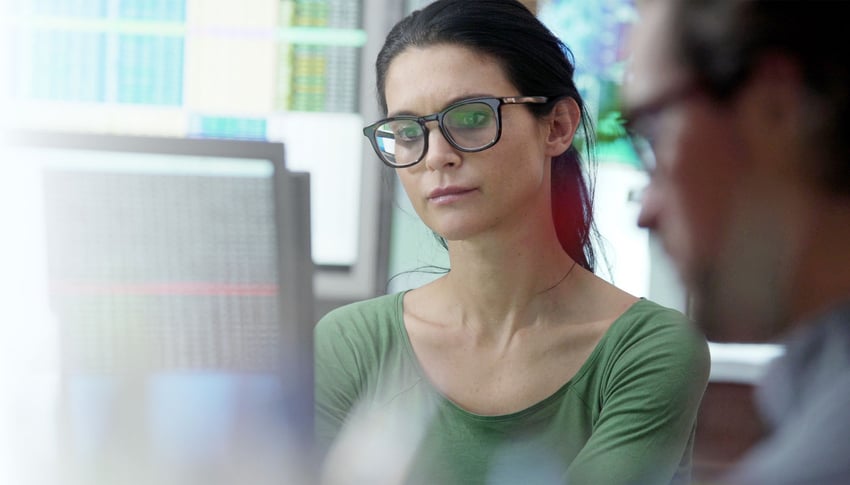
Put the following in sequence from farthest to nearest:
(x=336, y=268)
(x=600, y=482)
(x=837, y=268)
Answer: (x=336, y=268)
(x=600, y=482)
(x=837, y=268)

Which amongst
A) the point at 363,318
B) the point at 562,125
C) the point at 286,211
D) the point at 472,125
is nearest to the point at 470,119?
the point at 472,125

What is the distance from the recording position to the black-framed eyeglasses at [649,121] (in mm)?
383

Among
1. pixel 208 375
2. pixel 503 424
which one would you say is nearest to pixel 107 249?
pixel 208 375

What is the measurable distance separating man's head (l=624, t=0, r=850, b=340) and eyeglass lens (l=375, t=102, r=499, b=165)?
0.39m

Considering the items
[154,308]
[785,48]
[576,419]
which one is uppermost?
[785,48]

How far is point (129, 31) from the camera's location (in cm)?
148

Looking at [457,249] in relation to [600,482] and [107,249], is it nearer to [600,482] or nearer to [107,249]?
[600,482]

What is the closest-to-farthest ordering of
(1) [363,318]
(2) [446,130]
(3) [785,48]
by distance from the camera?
(3) [785,48]
(2) [446,130]
(1) [363,318]

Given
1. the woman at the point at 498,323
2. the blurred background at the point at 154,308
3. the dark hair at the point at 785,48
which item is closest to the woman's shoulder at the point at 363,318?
the woman at the point at 498,323

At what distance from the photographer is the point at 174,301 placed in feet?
1.38

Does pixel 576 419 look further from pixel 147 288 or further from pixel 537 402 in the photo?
pixel 147 288

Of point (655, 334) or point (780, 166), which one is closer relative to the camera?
point (780, 166)

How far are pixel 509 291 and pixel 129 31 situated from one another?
2.91ft

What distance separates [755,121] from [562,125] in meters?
0.51
